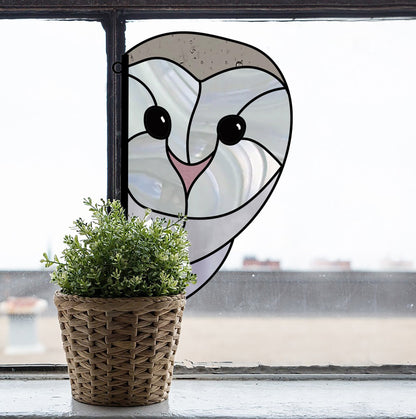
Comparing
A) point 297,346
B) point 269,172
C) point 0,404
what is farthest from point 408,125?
point 0,404

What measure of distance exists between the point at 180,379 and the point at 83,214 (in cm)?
48

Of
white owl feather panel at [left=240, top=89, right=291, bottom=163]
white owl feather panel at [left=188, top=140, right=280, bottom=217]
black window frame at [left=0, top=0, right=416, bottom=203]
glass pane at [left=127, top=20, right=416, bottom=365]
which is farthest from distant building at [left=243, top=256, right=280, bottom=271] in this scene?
black window frame at [left=0, top=0, right=416, bottom=203]

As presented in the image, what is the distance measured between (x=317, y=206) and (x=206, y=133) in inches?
13.3

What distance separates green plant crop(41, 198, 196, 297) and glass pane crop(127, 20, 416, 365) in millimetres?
275

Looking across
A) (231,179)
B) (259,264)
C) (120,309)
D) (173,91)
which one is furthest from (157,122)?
(120,309)

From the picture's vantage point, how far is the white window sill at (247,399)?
53.2 inches

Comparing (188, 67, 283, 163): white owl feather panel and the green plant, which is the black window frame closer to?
(188, 67, 283, 163): white owl feather panel

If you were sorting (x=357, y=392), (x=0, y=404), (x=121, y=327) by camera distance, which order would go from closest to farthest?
(x=121, y=327), (x=0, y=404), (x=357, y=392)

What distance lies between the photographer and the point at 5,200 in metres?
1.70

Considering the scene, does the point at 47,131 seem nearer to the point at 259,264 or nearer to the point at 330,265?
the point at 259,264

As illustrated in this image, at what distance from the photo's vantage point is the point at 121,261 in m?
1.35

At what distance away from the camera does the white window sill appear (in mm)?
1353

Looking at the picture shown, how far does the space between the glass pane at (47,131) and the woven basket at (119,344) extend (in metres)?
0.35

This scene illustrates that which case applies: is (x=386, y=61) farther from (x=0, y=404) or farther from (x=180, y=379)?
(x=0, y=404)
